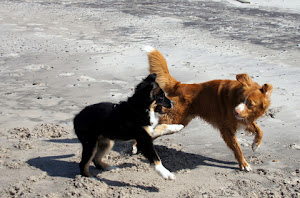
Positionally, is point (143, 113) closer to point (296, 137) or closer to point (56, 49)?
point (296, 137)

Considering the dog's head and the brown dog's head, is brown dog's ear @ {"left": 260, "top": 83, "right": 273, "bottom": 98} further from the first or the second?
the dog's head

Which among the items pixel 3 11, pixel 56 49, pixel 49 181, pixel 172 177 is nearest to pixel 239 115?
pixel 172 177

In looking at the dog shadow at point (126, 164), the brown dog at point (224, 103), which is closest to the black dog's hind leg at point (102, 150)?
the dog shadow at point (126, 164)

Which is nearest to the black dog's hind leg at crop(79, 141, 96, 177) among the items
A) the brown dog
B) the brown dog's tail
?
the brown dog

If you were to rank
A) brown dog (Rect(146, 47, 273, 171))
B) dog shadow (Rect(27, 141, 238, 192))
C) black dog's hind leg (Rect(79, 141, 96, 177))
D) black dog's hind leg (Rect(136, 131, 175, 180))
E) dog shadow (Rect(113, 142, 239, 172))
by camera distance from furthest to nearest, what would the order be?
dog shadow (Rect(113, 142, 239, 172)) → brown dog (Rect(146, 47, 273, 171)) → dog shadow (Rect(27, 141, 238, 192)) → black dog's hind leg (Rect(79, 141, 96, 177)) → black dog's hind leg (Rect(136, 131, 175, 180))

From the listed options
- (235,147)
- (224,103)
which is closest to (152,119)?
(224,103)

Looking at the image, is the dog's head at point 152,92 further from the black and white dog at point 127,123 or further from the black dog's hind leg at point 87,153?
the black dog's hind leg at point 87,153

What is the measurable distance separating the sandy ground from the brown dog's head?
81cm

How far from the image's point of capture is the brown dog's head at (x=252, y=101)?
478 centimetres

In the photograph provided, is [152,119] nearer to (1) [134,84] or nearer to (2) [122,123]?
(2) [122,123]

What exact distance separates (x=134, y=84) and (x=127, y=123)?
423cm

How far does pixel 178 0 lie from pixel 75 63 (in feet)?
46.1

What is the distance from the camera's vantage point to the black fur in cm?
442

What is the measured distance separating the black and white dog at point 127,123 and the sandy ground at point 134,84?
1.30 ft
